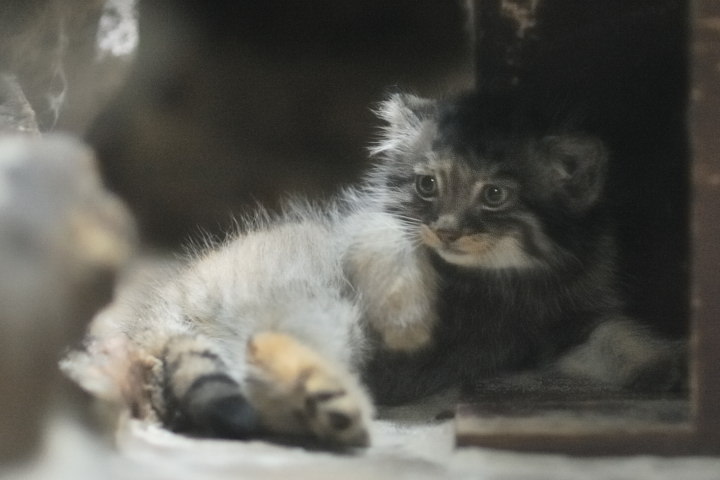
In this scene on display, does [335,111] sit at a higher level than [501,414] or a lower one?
higher

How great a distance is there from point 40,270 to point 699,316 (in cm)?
116

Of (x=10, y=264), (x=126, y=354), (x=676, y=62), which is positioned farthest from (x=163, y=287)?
(x=676, y=62)

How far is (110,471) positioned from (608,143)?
4.72ft

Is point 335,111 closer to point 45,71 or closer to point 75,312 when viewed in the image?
point 45,71

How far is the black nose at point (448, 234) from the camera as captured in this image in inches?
68.7

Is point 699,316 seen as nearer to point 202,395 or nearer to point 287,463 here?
point 287,463

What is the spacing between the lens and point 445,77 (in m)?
2.62

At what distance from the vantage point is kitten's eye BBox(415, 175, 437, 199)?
1.87 m

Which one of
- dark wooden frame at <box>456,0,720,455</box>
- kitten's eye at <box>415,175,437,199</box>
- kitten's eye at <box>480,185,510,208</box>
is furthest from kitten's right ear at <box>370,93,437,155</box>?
dark wooden frame at <box>456,0,720,455</box>

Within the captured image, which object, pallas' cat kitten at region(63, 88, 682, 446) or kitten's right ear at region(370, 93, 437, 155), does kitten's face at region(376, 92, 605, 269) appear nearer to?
pallas' cat kitten at region(63, 88, 682, 446)

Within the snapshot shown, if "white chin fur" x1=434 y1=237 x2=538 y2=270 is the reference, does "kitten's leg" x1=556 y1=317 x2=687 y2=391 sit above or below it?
below

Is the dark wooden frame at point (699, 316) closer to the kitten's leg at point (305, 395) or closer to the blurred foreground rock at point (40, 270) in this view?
the kitten's leg at point (305, 395)

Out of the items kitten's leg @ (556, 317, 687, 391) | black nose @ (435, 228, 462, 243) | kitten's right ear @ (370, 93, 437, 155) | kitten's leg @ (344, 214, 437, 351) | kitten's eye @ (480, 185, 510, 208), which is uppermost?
kitten's right ear @ (370, 93, 437, 155)

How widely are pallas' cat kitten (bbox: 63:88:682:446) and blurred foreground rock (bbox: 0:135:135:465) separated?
108 millimetres
